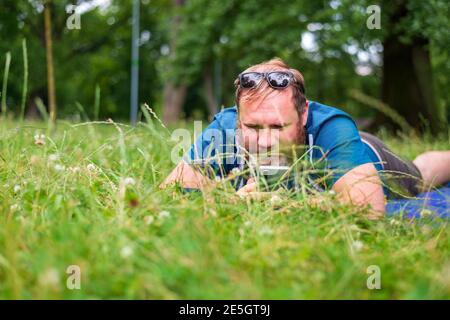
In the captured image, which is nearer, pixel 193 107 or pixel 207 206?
pixel 207 206

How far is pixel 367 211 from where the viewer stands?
2.10 m

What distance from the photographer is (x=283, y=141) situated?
246 cm

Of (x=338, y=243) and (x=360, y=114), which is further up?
(x=360, y=114)

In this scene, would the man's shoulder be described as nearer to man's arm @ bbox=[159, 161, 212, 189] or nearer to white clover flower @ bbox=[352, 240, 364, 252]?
man's arm @ bbox=[159, 161, 212, 189]

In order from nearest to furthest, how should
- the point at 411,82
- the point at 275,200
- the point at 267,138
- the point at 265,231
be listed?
1. the point at 265,231
2. the point at 275,200
3. the point at 267,138
4. the point at 411,82

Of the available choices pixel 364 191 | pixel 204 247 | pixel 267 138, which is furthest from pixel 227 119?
pixel 204 247

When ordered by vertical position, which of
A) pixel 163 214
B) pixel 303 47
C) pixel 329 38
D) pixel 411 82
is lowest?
pixel 163 214

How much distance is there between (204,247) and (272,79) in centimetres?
121

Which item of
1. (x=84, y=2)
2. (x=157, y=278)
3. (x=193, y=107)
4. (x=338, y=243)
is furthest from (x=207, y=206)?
(x=193, y=107)

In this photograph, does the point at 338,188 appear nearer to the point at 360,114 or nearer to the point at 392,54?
the point at 392,54

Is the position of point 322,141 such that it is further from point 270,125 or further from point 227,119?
point 227,119

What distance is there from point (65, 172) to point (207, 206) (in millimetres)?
631

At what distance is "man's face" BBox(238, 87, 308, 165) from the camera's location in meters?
2.42

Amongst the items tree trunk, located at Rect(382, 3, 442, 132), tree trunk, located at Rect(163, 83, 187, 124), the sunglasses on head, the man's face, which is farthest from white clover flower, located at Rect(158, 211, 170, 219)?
tree trunk, located at Rect(163, 83, 187, 124)
